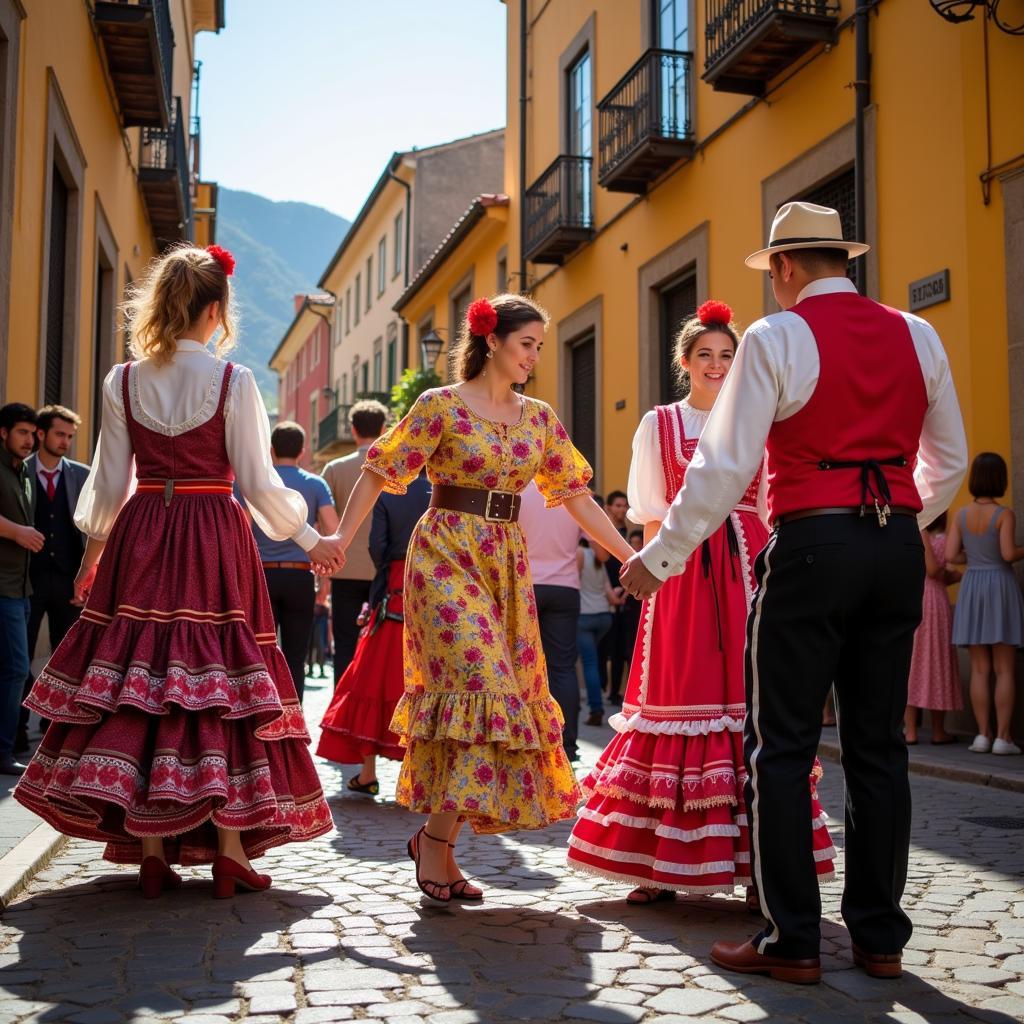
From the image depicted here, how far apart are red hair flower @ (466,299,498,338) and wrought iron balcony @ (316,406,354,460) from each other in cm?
3402

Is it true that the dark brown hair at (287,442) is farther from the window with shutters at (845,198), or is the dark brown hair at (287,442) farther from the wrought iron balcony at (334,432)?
the wrought iron balcony at (334,432)

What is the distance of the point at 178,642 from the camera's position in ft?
14.8

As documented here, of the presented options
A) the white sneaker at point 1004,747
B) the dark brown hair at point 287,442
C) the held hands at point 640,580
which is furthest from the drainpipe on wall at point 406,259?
the held hands at point 640,580

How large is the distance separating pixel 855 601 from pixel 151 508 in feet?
7.89

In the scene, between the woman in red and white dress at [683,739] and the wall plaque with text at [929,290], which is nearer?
the woman in red and white dress at [683,739]

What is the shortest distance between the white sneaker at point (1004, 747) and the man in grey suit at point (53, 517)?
19.2 ft

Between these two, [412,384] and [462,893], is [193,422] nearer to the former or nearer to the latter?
[462,893]

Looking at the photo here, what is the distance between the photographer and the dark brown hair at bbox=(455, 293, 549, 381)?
4914 millimetres

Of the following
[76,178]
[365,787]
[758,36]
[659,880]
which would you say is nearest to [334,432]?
[76,178]

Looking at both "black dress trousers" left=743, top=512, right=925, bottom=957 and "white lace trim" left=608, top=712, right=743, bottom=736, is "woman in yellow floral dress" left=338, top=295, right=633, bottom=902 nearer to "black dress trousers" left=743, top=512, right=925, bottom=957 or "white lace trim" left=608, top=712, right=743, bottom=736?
"white lace trim" left=608, top=712, right=743, bottom=736

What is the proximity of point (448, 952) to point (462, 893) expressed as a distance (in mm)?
743

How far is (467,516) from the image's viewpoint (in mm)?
4762

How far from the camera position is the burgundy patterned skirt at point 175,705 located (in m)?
4.41

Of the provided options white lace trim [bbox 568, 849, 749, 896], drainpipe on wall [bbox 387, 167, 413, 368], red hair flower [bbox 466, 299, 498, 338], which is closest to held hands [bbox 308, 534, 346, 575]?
red hair flower [bbox 466, 299, 498, 338]
